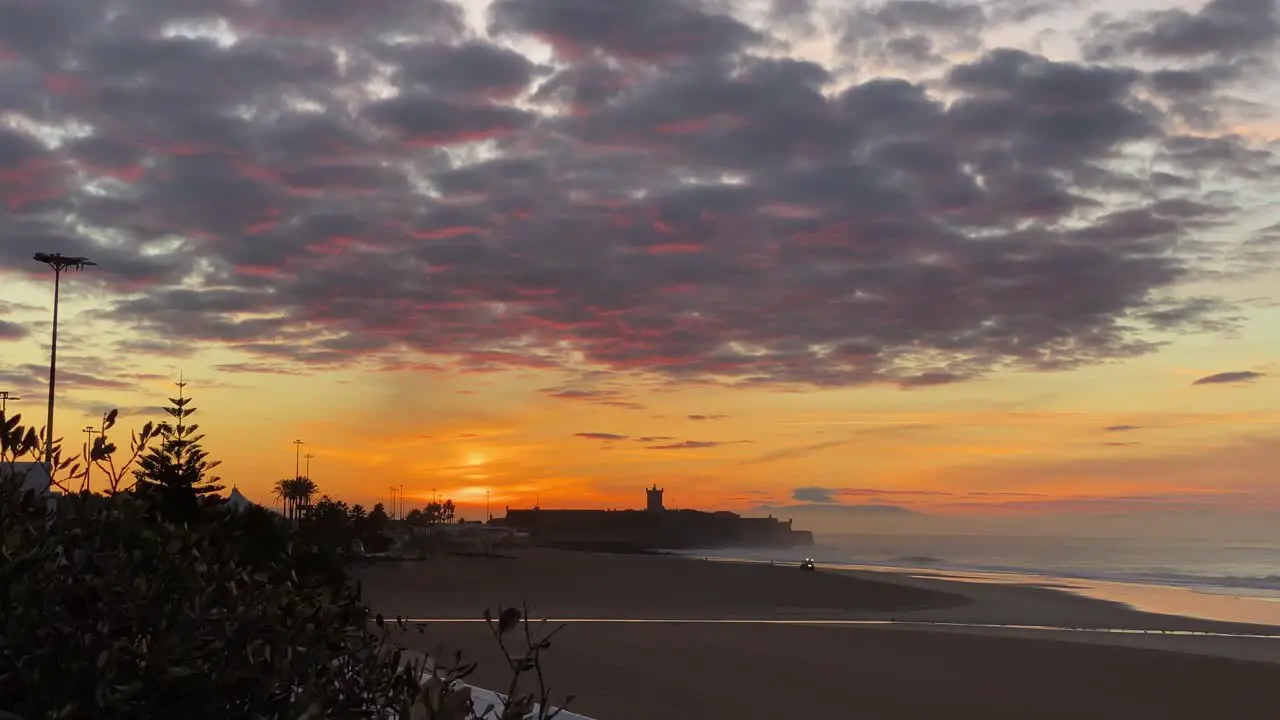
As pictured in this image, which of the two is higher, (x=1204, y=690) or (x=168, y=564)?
(x=168, y=564)

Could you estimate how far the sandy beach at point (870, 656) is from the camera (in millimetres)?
19578

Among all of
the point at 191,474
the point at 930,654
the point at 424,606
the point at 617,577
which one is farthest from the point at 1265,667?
the point at 617,577

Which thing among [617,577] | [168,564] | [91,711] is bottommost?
[617,577]

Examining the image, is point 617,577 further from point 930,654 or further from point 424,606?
point 930,654

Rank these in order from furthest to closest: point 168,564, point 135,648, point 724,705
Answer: point 724,705
point 168,564
point 135,648

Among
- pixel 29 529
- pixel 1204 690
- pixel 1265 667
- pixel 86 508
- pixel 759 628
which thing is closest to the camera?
pixel 29 529

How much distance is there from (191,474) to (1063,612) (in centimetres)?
3419

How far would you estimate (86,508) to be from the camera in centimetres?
547

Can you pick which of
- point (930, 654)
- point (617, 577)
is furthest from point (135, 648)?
point (617, 577)

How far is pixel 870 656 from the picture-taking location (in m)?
26.0

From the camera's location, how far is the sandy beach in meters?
19.6

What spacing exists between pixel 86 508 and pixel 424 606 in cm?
3762

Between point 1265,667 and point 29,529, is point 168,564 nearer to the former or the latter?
point 29,529

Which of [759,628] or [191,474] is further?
[191,474]
